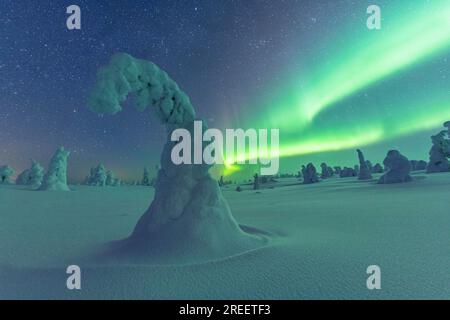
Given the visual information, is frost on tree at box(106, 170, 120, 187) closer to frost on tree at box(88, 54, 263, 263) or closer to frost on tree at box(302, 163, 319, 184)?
frost on tree at box(302, 163, 319, 184)

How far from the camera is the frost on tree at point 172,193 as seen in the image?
563cm

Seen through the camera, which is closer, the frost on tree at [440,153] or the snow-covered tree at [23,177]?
the frost on tree at [440,153]

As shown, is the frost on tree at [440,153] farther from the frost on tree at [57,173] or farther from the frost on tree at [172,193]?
the frost on tree at [57,173]

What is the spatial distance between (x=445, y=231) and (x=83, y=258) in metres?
9.49

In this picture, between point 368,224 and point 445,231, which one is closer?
point 445,231

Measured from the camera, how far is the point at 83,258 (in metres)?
5.72

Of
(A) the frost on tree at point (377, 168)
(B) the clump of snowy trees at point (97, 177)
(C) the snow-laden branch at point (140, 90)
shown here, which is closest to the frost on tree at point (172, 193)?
(C) the snow-laden branch at point (140, 90)

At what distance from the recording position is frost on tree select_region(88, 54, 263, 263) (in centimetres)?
563

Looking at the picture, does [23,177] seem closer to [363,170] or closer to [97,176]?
[97,176]

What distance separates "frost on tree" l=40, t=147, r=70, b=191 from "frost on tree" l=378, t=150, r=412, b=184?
116ft

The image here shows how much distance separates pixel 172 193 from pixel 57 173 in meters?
29.1

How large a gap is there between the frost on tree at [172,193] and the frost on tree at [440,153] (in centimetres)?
3586

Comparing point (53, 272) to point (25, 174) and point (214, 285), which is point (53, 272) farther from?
point (25, 174)
